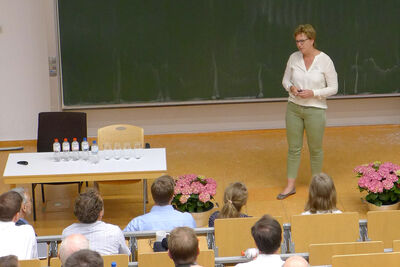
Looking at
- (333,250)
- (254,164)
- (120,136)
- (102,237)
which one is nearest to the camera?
(333,250)

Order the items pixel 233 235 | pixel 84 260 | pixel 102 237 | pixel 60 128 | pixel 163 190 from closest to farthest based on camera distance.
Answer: pixel 84 260 < pixel 102 237 < pixel 233 235 < pixel 163 190 < pixel 60 128

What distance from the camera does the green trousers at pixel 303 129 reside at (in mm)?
6684

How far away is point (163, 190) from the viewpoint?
4.80m

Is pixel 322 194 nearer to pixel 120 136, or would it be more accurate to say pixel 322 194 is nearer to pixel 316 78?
pixel 316 78

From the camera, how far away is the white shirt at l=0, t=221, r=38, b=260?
415 cm

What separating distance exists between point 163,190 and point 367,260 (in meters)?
1.68

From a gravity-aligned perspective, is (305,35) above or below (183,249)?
above

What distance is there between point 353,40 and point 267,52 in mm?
1223

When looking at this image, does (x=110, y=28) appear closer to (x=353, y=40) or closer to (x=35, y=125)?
(x=35, y=125)

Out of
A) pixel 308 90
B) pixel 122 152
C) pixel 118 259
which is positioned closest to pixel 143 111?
pixel 122 152

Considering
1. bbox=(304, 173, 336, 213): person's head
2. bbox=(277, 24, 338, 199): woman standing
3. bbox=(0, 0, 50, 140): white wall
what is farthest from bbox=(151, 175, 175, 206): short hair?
bbox=(0, 0, 50, 140): white wall

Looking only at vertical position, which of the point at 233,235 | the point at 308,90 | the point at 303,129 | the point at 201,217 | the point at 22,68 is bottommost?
the point at 201,217

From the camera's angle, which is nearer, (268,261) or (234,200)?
(268,261)

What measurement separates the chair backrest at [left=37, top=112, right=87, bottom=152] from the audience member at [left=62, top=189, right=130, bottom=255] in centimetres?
265
